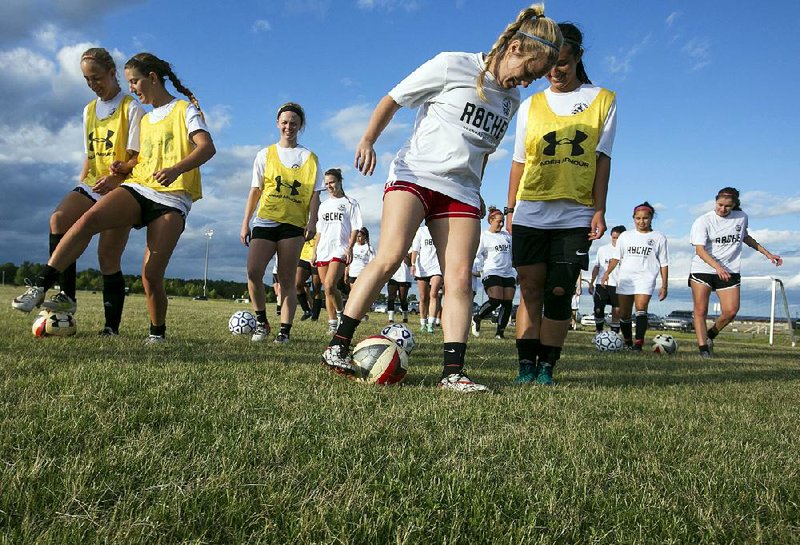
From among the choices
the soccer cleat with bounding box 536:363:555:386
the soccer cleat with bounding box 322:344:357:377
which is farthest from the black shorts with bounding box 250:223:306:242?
the soccer cleat with bounding box 536:363:555:386

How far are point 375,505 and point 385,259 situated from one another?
236 cm

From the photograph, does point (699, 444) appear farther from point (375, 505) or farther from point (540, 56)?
point (540, 56)

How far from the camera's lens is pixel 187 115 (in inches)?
212

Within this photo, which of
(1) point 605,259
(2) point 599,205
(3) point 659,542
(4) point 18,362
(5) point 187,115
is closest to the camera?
(3) point 659,542

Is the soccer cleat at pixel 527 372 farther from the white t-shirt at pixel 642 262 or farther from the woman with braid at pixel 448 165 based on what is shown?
the white t-shirt at pixel 642 262

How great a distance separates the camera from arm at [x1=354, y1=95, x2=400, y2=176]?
3740 mm

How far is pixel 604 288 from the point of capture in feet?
41.5

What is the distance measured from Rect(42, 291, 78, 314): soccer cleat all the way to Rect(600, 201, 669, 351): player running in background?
882 cm

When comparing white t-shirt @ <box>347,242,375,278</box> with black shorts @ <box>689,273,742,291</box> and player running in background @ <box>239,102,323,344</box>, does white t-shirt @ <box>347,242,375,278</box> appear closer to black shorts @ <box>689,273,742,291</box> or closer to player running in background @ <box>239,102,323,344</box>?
player running in background @ <box>239,102,323,344</box>

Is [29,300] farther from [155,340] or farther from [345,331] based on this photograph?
[345,331]

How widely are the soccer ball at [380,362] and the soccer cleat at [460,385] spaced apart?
11.9 inches

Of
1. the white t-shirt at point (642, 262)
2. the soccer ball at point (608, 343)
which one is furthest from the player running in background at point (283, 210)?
the white t-shirt at point (642, 262)

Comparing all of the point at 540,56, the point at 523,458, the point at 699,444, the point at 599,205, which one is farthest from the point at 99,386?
the point at 599,205

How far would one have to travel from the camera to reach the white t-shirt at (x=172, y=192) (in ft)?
17.4
